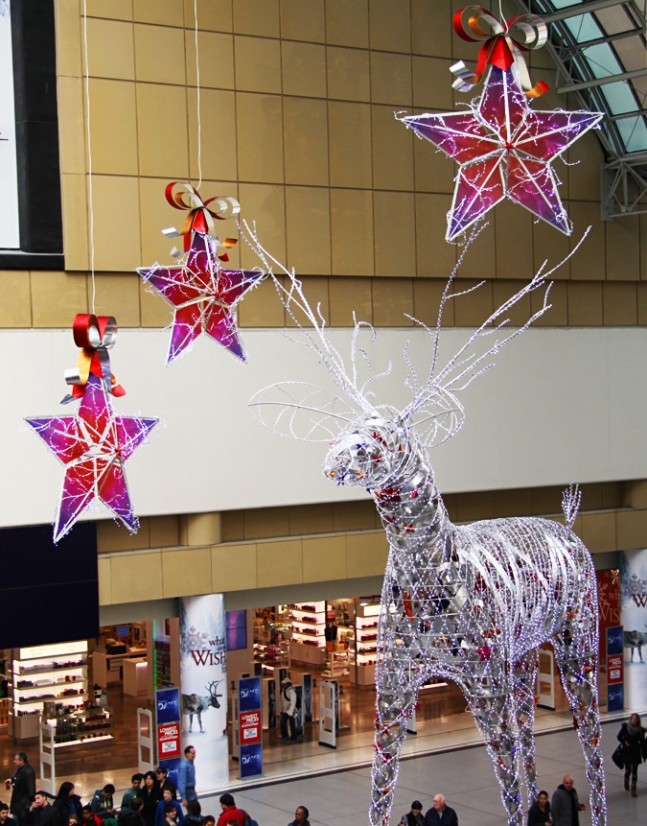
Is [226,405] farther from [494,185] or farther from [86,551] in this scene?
[494,185]

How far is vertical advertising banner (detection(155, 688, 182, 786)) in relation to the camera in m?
17.1

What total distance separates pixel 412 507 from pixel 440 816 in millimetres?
3515

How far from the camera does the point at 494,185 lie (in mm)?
10242

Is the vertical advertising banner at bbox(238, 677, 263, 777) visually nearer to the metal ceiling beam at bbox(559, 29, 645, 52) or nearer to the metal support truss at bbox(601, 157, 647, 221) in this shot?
the metal support truss at bbox(601, 157, 647, 221)

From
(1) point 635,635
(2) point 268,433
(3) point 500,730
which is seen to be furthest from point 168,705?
(1) point 635,635

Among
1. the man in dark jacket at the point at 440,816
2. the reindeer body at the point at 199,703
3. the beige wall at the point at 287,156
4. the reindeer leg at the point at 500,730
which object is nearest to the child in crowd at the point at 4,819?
the man in dark jacket at the point at 440,816

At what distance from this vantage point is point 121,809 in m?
13.1

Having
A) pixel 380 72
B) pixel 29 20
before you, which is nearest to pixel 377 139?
pixel 380 72

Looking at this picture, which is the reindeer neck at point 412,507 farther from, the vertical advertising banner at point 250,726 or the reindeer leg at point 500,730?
the vertical advertising banner at point 250,726

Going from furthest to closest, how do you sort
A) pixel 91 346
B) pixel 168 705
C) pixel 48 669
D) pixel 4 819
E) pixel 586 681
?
pixel 48 669 → pixel 168 705 → pixel 586 681 → pixel 4 819 → pixel 91 346

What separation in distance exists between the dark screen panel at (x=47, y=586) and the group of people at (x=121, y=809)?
2.15 m

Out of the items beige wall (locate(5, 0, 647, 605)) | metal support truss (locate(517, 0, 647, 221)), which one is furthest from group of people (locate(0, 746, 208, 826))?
metal support truss (locate(517, 0, 647, 221))

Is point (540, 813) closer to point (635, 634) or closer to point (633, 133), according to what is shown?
point (635, 634)

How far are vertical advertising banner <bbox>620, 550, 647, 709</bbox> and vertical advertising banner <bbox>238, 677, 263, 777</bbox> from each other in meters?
6.87
